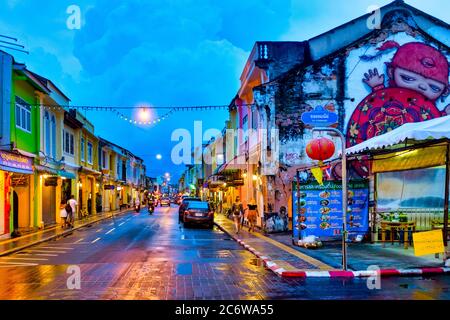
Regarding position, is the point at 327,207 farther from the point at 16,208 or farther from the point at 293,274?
the point at 16,208

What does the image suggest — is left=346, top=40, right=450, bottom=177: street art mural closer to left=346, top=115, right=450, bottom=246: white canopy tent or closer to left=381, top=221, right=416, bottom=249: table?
left=346, top=115, right=450, bottom=246: white canopy tent

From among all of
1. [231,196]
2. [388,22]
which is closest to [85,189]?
[231,196]

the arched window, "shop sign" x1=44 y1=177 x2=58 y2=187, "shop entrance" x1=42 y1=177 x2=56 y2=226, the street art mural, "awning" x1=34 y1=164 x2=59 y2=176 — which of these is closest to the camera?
the street art mural

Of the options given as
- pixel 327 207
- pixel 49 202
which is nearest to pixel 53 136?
pixel 49 202

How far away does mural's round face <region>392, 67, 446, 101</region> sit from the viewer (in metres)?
23.9

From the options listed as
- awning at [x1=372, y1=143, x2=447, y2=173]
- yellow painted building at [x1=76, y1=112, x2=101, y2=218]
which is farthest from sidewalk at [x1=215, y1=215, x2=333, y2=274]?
yellow painted building at [x1=76, y1=112, x2=101, y2=218]

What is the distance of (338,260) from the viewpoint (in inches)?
559

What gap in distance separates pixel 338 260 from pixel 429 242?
2653 mm

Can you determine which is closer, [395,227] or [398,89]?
[395,227]

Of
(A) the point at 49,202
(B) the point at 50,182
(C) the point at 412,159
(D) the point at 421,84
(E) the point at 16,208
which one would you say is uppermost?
(D) the point at 421,84

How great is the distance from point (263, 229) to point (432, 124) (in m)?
12.9

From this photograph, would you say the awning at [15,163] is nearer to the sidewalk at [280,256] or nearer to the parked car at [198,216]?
the parked car at [198,216]

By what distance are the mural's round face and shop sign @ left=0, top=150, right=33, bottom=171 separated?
17.8 meters
